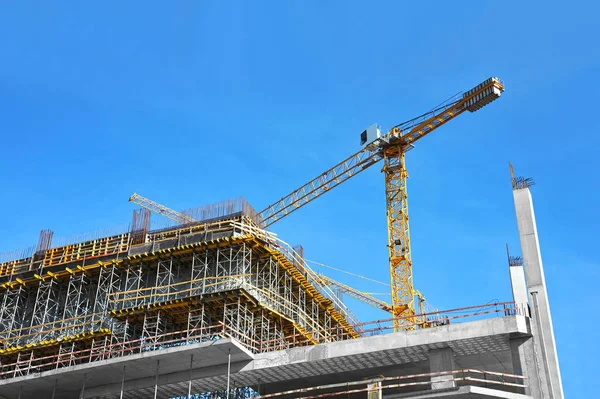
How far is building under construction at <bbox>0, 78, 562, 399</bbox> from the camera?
118ft

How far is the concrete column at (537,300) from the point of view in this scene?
112 ft

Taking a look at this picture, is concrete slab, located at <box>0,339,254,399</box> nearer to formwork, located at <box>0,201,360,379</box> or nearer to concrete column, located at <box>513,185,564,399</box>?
formwork, located at <box>0,201,360,379</box>

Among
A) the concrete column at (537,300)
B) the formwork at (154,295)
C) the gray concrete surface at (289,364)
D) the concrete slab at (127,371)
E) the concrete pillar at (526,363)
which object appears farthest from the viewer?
the formwork at (154,295)

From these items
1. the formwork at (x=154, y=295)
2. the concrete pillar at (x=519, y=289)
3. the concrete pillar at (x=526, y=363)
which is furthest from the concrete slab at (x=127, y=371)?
the concrete pillar at (x=519, y=289)

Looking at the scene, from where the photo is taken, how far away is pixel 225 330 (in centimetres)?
4231

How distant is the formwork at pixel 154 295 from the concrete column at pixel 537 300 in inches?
465

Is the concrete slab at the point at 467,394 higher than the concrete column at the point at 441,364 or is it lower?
lower

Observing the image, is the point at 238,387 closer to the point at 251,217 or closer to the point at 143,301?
the point at 143,301

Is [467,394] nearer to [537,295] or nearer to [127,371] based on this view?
[537,295]

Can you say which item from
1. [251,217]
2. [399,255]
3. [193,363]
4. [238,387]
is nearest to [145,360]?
[193,363]

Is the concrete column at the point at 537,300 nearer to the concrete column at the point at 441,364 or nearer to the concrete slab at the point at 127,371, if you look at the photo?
the concrete column at the point at 441,364

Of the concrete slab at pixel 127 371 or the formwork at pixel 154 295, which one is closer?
the concrete slab at pixel 127 371

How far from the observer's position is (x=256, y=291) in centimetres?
4369

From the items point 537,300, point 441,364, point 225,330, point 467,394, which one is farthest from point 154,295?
point 537,300
